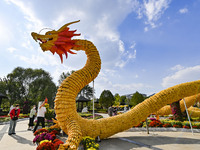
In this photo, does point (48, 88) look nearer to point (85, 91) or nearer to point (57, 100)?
point (85, 91)

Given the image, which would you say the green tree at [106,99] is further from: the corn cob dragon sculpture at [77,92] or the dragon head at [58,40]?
the dragon head at [58,40]

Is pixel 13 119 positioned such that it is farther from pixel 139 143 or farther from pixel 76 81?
pixel 139 143

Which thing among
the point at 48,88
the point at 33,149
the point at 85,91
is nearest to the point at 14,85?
the point at 48,88

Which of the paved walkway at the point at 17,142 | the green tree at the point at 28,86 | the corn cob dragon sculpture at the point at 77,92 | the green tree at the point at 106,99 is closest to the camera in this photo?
the corn cob dragon sculpture at the point at 77,92

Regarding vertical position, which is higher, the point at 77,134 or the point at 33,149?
the point at 77,134

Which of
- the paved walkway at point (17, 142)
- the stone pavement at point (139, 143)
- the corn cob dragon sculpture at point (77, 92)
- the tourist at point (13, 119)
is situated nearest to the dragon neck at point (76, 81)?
the corn cob dragon sculpture at point (77, 92)

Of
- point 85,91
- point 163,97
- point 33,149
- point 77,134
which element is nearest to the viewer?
point 77,134

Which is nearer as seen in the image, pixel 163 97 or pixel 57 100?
pixel 57 100

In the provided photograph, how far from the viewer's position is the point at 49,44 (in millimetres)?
3141

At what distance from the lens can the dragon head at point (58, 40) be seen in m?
3.09

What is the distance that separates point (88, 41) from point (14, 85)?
2960 centimetres

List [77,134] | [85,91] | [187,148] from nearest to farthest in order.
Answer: [77,134] < [187,148] < [85,91]

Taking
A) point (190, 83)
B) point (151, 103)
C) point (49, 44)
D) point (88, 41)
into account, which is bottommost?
point (151, 103)

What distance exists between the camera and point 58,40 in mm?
3230
